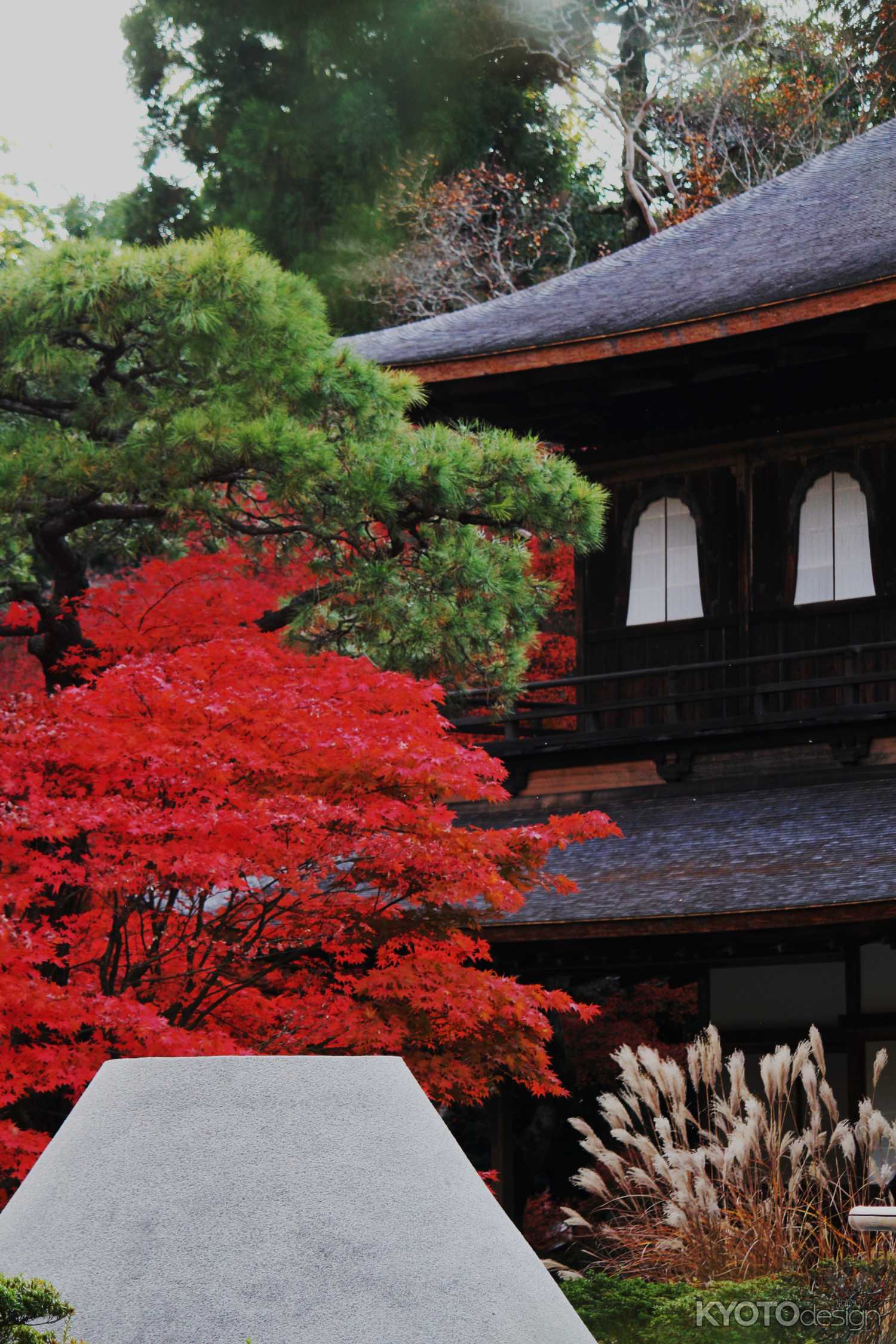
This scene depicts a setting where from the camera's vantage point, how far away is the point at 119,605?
11852 millimetres

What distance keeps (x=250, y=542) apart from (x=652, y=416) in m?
3.61

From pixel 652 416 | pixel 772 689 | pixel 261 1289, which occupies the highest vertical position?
pixel 652 416

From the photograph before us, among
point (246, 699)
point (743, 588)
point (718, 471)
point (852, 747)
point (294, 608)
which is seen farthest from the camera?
point (718, 471)

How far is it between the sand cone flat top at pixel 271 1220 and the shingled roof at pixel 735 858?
19.0ft

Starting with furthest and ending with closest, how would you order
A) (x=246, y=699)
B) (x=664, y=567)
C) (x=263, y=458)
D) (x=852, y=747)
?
(x=664, y=567)
(x=852, y=747)
(x=263, y=458)
(x=246, y=699)

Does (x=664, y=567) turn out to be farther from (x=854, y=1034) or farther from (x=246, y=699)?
(x=246, y=699)

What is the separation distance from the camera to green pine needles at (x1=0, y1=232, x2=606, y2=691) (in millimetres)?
10695

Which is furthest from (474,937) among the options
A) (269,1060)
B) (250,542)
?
(269,1060)

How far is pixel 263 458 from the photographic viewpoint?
10.8m

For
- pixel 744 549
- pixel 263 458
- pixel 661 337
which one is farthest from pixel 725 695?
pixel 263 458

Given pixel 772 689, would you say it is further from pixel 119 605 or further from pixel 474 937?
pixel 119 605

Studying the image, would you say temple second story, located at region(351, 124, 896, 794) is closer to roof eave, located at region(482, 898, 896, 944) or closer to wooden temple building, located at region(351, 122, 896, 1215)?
wooden temple building, located at region(351, 122, 896, 1215)

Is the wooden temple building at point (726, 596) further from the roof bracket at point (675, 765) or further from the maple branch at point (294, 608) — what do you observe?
the maple branch at point (294, 608)

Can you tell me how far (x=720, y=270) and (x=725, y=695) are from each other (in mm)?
3279
